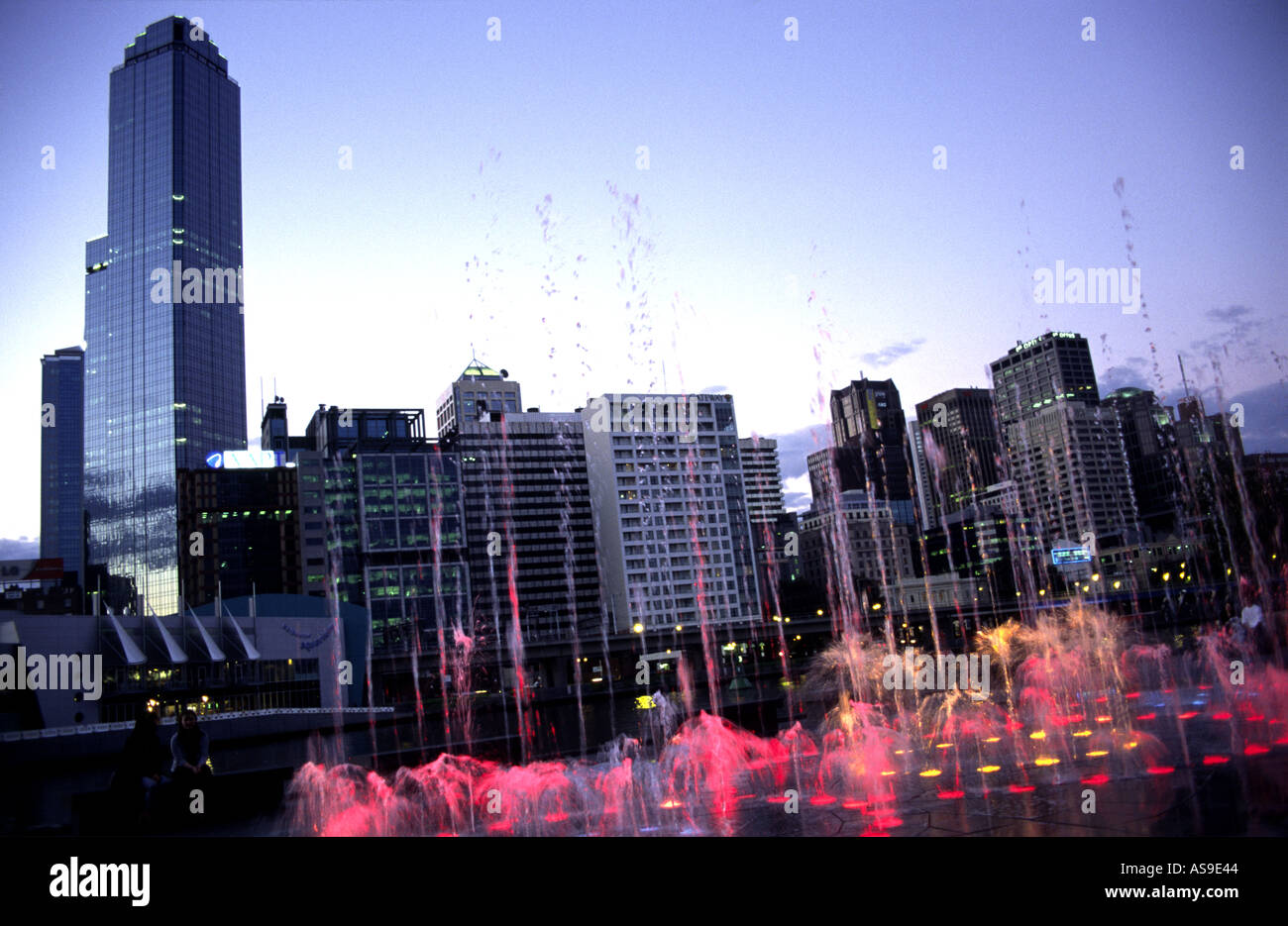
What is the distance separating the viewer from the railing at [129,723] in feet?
163

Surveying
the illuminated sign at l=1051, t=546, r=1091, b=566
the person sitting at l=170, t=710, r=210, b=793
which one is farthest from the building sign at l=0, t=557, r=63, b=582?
the illuminated sign at l=1051, t=546, r=1091, b=566

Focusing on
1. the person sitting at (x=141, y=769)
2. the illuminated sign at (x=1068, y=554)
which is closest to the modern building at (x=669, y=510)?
the illuminated sign at (x=1068, y=554)

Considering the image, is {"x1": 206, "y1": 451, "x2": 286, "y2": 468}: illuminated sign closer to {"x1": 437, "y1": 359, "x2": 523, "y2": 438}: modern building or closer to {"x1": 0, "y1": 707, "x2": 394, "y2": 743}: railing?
{"x1": 437, "y1": 359, "x2": 523, "y2": 438}: modern building

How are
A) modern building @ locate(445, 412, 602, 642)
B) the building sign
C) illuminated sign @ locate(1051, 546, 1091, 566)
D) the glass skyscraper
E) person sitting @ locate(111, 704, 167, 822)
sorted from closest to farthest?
person sitting @ locate(111, 704, 167, 822), the building sign, modern building @ locate(445, 412, 602, 642), illuminated sign @ locate(1051, 546, 1091, 566), the glass skyscraper

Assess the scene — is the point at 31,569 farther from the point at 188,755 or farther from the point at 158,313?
the point at 188,755

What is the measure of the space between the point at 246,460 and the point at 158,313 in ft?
180

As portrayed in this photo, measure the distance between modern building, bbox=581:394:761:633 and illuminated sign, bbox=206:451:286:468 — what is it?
4791 centimetres

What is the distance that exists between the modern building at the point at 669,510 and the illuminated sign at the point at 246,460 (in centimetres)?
4791

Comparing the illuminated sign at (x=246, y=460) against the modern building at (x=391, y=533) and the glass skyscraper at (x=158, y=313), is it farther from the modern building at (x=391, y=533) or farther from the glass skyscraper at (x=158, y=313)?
the glass skyscraper at (x=158, y=313)

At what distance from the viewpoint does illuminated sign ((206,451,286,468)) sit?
13912 centimetres
